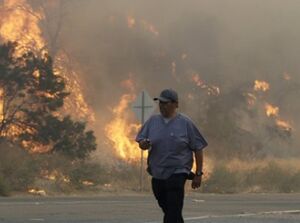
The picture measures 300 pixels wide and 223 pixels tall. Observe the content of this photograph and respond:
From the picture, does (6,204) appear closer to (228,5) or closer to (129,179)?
(129,179)

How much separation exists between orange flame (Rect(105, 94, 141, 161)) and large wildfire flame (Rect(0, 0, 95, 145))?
3.99ft

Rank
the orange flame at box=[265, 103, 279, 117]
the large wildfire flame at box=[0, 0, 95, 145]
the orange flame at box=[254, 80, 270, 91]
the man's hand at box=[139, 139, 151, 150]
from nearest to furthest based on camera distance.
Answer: the man's hand at box=[139, 139, 151, 150], the large wildfire flame at box=[0, 0, 95, 145], the orange flame at box=[254, 80, 270, 91], the orange flame at box=[265, 103, 279, 117]

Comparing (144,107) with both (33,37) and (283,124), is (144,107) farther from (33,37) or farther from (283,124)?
(283,124)

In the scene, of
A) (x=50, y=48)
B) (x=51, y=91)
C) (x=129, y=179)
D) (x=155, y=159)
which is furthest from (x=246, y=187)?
(x=155, y=159)

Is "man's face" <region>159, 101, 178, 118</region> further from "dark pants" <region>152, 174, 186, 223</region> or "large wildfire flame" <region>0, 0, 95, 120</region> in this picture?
"large wildfire flame" <region>0, 0, 95, 120</region>

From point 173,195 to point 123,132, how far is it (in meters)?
30.7

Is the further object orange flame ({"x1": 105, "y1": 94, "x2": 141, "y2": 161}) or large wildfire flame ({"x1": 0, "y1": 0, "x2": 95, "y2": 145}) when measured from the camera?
large wildfire flame ({"x1": 0, "y1": 0, "x2": 95, "y2": 145})

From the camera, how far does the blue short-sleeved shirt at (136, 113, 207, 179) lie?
9594 mm

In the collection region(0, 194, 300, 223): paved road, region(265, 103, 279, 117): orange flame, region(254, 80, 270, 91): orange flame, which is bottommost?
region(0, 194, 300, 223): paved road

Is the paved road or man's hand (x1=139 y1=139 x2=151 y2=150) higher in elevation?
man's hand (x1=139 y1=139 x2=151 y2=150)

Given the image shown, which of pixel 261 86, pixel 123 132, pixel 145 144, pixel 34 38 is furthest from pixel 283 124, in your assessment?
pixel 145 144

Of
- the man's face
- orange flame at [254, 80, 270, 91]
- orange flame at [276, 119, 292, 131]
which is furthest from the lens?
orange flame at [276, 119, 292, 131]

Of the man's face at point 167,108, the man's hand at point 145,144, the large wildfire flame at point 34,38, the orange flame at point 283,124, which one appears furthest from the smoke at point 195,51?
the man's hand at point 145,144

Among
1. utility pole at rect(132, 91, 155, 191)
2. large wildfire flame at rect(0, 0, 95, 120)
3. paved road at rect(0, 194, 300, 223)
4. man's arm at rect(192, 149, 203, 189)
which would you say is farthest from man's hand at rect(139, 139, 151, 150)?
large wildfire flame at rect(0, 0, 95, 120)
